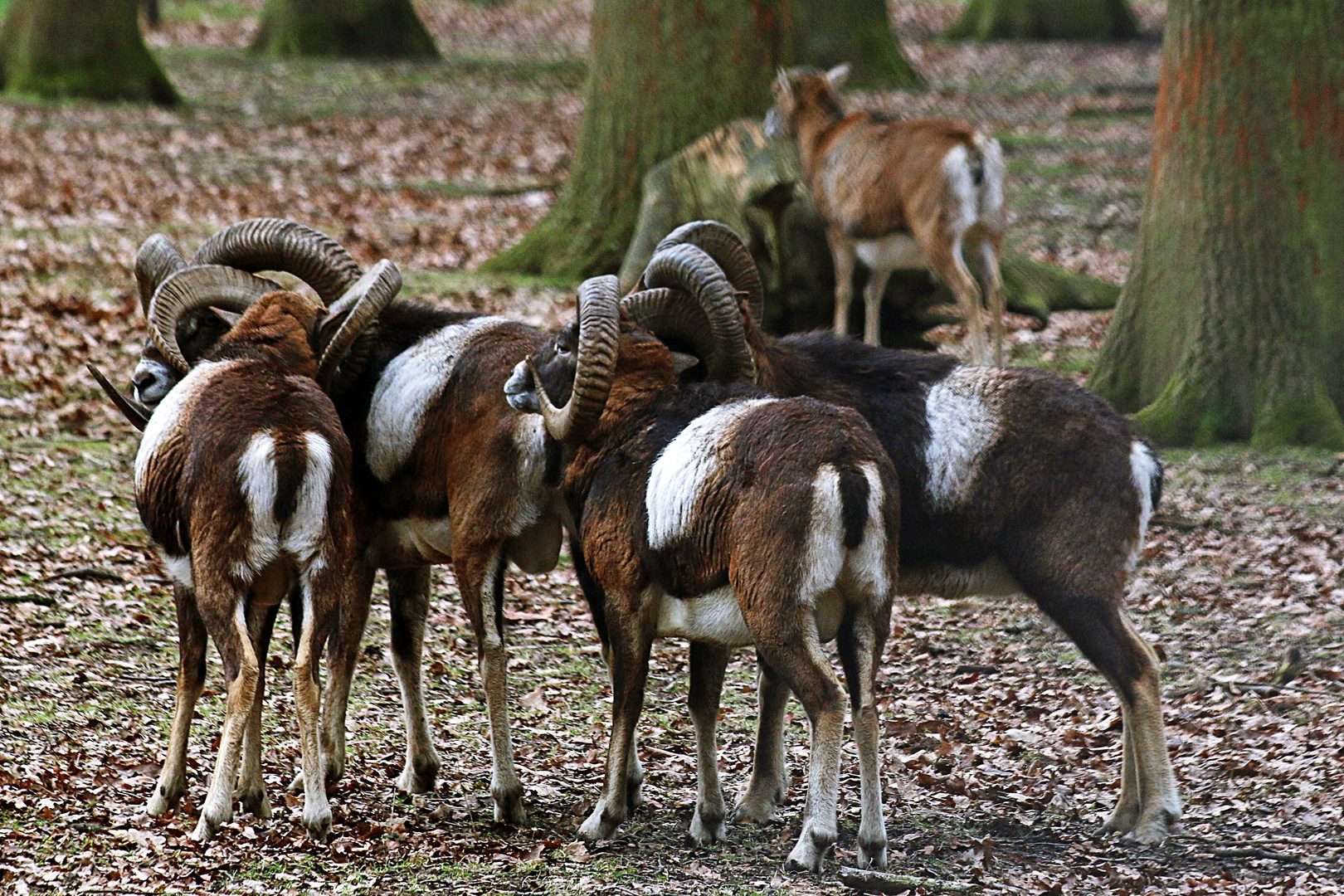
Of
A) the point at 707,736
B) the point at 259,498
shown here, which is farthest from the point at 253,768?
the point at 707,736

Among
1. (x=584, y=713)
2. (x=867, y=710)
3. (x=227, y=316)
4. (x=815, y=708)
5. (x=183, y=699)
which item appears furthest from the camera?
(x=584, y=713)

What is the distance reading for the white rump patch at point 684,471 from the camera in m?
5.74

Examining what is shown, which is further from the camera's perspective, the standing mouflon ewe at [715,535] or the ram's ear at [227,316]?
the ram's ear at [227,316]

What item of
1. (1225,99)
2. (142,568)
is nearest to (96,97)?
(142,568)

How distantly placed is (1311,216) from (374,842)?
25.2 feet

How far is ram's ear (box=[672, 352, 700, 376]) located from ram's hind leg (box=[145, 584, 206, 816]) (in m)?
2.18

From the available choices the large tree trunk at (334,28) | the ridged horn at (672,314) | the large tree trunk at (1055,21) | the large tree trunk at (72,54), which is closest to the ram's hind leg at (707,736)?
the ridged horn at (672,314)

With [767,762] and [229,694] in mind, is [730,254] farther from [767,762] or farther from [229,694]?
[229,694]

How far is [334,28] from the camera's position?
95.5 feet

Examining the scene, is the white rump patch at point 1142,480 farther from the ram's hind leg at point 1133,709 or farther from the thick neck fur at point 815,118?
the thick neck fur at point 815,118

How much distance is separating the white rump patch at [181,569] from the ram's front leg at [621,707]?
1.67m

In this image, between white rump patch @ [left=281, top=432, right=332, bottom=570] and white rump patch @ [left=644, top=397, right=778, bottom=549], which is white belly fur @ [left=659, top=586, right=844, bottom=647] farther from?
white rump patch @ [left=281, top=432, right=332, bottom=570]

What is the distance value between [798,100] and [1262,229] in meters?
4.57

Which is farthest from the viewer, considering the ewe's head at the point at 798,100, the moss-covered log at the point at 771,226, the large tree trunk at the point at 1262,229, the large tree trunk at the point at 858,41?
the large tree trunk at the point at 858,41
